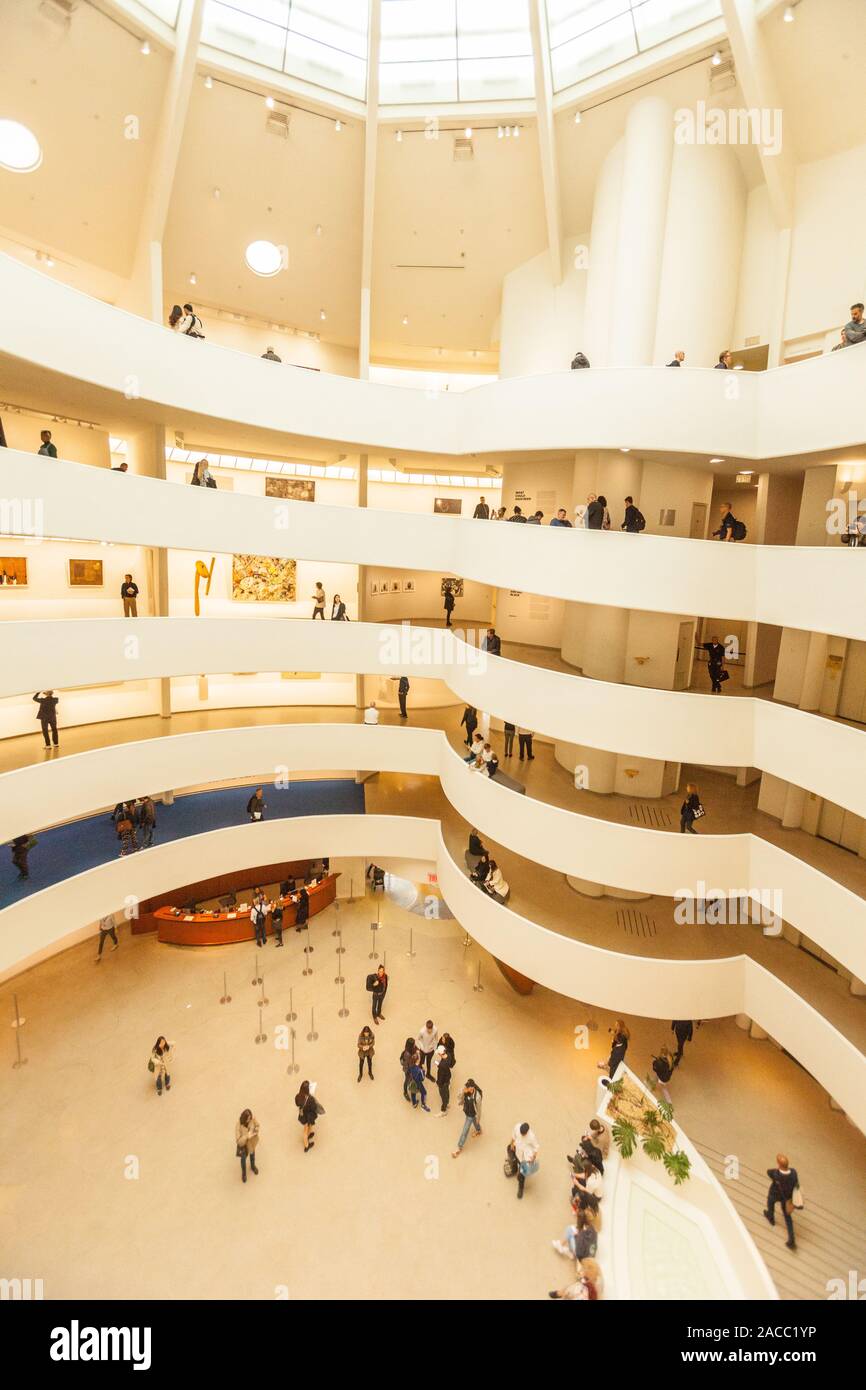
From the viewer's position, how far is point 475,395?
53.0 ft

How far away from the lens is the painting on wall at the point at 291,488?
76.2 ft

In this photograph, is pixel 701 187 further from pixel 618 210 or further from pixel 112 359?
pixel 112 359

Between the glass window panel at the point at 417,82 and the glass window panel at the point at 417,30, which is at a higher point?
the glass window panel at the point at 417,30

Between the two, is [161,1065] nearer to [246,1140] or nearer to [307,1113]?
[246,1140]

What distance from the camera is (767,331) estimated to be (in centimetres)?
1509

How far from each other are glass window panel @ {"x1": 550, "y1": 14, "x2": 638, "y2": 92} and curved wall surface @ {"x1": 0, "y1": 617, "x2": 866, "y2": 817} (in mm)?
13929

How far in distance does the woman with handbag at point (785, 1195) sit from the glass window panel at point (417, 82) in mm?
24877

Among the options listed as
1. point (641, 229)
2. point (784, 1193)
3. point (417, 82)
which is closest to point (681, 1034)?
point (784, 1193)

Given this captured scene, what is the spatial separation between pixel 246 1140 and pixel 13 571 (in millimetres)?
14979

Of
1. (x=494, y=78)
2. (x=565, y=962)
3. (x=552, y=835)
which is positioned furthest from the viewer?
(x=494, y=78)

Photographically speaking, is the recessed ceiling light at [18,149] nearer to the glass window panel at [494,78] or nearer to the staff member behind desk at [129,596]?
the staff member behind desk at [129,596]

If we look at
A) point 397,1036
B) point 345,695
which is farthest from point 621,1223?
point 345,695

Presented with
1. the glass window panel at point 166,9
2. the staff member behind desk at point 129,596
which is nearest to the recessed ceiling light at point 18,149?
the glass window panel at point 166,9

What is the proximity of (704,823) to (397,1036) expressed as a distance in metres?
8.86
